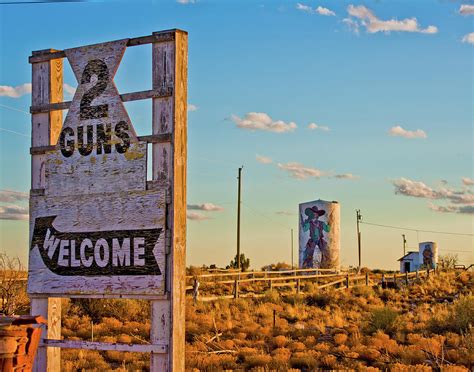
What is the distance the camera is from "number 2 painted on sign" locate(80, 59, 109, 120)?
28.9 ft

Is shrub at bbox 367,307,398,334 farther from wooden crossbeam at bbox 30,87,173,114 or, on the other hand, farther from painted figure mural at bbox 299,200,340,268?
painted figure mural at bbox 299,200,340,268

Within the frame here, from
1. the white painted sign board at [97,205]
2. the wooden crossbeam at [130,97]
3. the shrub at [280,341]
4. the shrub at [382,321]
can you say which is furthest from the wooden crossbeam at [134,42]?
the shrub at [382,321]

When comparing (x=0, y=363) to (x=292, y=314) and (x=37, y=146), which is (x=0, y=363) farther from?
(x=292, y=314)

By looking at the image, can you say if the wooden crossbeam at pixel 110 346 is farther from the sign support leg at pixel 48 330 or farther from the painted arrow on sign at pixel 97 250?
the painted arrow on sign at pixel 97 250

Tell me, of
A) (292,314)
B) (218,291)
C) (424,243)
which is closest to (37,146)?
(292,314)

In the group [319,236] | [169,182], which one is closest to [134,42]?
[169,182]

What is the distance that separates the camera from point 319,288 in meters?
32.5

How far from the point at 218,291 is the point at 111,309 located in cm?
1203

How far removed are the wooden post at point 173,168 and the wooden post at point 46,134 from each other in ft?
5.91

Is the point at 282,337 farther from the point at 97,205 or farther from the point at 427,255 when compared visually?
the point at 427,255

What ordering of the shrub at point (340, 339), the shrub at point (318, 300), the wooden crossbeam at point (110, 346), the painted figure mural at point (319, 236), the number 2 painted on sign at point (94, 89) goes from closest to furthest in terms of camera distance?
the wooden crossbeam at point (110, 346) → the number 2 painted on sign at point (94, 89) → the shrub at point (340, 339) → the shrub at point (318, 300) → the painted figure mural at point (319, 236)

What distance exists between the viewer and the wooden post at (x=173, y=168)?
8.12 meters

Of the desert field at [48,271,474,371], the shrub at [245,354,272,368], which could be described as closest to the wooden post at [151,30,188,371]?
the desert field at [48,271,474,371]

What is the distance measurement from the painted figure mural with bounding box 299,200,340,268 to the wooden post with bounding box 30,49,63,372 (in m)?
35.5
